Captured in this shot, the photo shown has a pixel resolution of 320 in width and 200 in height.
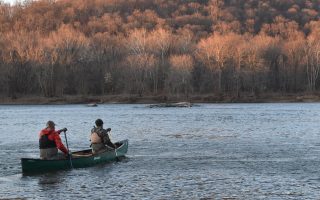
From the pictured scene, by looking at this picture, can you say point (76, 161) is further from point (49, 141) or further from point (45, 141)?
point (45, 141)

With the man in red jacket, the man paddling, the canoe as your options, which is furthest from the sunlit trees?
the man in red jacket

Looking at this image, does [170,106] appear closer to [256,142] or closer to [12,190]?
[256,142]

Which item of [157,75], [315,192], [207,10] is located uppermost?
[207,10]

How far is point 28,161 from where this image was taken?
83.1 ft

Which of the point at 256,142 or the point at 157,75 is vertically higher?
the point at 157,75

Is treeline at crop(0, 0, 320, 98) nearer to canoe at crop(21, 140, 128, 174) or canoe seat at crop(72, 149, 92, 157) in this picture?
canoe at crop(21, 140, 128, 174)

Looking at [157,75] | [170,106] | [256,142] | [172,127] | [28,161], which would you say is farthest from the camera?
[157,75]

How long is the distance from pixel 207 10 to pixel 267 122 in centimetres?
12614

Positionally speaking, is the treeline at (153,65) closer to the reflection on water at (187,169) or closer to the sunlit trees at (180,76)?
the sunlit trees at (180,76)

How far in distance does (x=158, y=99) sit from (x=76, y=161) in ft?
249

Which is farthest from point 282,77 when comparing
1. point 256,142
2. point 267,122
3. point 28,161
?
point 28,161

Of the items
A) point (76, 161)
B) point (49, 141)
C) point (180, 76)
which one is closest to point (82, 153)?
point (76, 161)

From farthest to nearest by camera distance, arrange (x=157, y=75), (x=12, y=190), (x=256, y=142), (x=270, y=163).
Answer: (x=157, y=75)
(x=256, y=142)
(x=270, y=163)
(x=12, y=190)

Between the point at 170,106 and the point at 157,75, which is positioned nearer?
the point at 170,106
